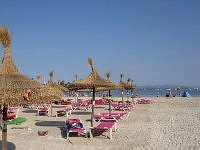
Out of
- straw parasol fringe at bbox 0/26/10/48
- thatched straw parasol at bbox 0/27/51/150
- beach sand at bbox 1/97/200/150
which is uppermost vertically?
straw parasol fringe at bbox 0/26/10/48

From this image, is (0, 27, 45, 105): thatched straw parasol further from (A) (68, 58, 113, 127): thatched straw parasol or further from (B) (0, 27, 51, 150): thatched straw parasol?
(A) (68, 58, 113, 127): thatched straw parasol

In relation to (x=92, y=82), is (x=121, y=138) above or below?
below

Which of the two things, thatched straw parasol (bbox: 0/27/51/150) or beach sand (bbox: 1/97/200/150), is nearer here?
thatched straw parasol (bbox: 0/27/51/150)

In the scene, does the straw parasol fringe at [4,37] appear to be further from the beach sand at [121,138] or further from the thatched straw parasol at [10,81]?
the beach sand at [121,138]

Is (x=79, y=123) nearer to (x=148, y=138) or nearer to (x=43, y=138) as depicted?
(x=43, y=138)

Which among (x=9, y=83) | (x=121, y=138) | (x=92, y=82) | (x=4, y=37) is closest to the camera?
(x=9, y=83)

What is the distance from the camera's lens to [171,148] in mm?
10492

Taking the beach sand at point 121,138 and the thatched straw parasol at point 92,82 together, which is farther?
the thatched straw parasol at point 92,82

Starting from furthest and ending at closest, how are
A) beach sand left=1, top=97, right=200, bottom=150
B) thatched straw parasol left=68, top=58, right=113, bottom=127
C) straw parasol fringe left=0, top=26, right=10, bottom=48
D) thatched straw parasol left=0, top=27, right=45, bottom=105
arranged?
thatched straw parasol left=68, top=58, right=113, bottom=127, beach sand left=1, top=97, right=200, bottom=150, straw parasol fringe left=0, top=26, right=10, bottom=48, thatched straw parasol left=0, top=27, right=45, bottom=105

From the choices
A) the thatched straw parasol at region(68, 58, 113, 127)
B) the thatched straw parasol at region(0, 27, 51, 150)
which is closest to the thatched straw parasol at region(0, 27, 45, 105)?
the thatched straw parasol at region(0, 27, 51, 150)

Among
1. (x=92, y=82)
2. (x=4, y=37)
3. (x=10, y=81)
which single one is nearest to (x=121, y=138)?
(x=92, y=82)

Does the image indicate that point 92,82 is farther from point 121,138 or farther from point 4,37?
point 4,37

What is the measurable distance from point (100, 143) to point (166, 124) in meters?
5.64

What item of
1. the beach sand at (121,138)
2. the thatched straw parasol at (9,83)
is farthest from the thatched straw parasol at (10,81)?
the beach sand at (121,138)
